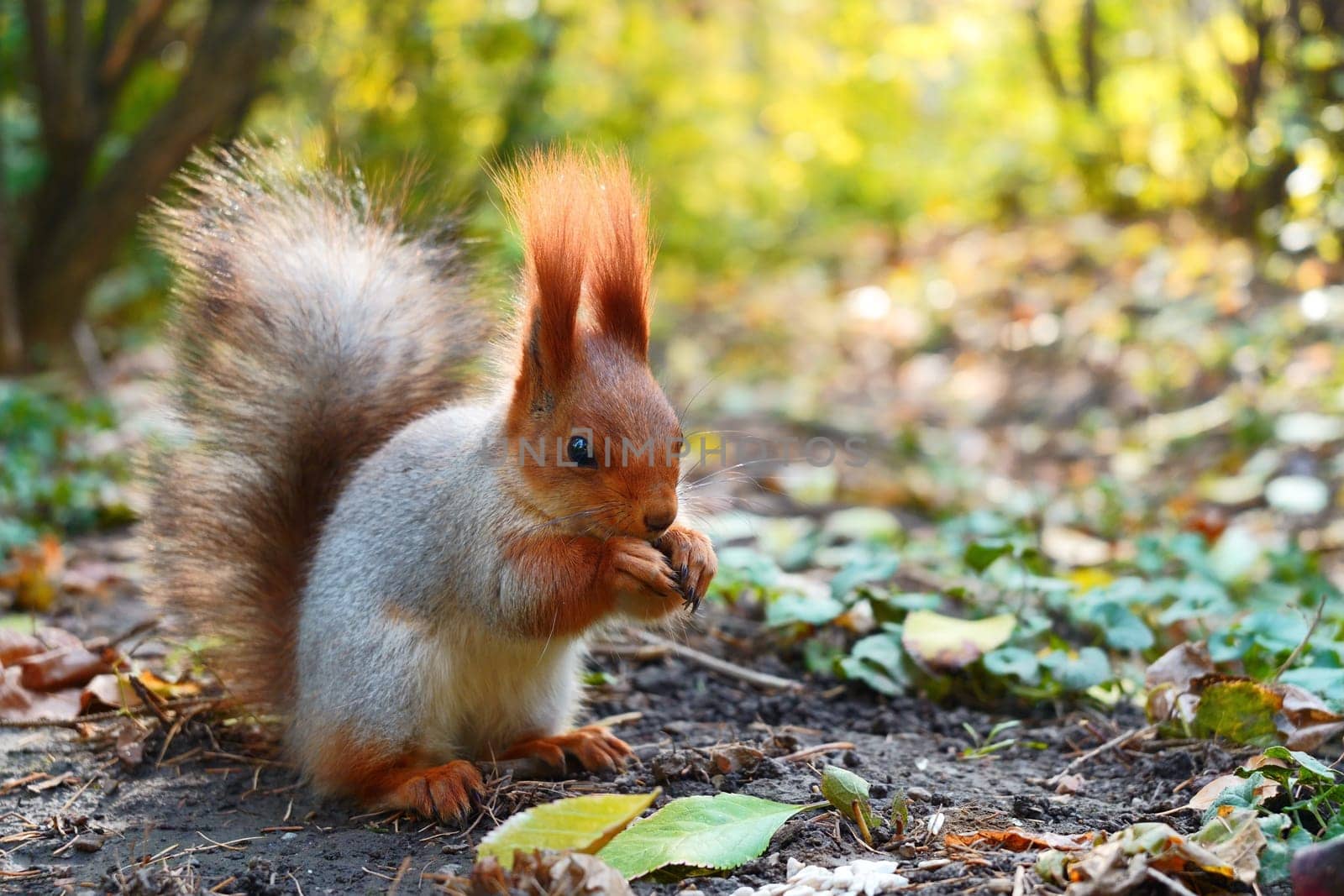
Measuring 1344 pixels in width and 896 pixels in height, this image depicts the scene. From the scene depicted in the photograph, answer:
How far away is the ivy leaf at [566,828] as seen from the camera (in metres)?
1.46

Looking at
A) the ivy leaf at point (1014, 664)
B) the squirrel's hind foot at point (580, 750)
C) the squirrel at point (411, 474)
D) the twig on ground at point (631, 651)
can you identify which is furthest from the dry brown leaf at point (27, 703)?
the ivy leaf at point (1014, 664)

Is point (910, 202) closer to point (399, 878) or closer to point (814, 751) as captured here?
point (814, 751)

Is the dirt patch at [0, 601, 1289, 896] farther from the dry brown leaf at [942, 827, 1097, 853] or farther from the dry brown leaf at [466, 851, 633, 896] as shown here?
the dry brown leaf at [466, 851, 633, 896]

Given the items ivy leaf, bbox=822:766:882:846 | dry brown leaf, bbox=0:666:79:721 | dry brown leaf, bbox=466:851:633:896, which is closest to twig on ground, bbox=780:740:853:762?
ivy leaf, bbox=822:766:882:846

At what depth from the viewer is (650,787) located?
1974 millimetres

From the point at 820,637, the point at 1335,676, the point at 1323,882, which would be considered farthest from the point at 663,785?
the point at 1335,676

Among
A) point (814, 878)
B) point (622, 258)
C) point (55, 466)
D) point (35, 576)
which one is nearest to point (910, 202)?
point (55, 466)

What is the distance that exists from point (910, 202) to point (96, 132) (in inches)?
218

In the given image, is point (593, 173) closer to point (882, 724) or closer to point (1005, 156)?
point (882, 724)

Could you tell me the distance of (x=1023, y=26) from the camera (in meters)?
8.05

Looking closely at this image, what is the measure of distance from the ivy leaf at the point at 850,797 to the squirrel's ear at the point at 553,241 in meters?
0.76

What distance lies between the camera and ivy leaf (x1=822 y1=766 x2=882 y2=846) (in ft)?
5.62

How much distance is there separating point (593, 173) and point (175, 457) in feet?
3.49

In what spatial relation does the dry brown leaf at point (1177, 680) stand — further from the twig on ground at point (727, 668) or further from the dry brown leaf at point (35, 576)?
the dry brown leaf at point (35, 576)
